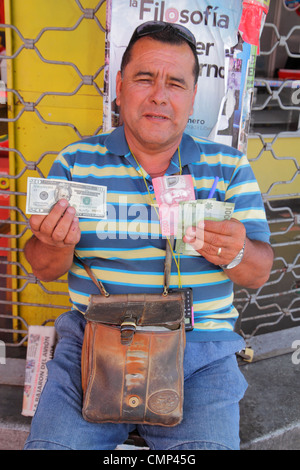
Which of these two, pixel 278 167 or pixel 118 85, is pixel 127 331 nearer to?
pixel 118 85

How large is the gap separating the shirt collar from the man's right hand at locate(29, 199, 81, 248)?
42 cm

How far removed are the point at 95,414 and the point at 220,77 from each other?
1.47 meters

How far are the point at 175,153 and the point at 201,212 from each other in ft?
1.20

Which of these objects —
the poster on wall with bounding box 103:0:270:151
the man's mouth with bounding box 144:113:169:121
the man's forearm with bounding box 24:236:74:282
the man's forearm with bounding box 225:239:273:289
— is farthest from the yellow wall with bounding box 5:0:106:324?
the man's forearm with bounding box 225:239:273:289

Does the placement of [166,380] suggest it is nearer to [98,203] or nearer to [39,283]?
[98,203]

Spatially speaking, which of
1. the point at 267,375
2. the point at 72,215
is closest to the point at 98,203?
the point at 72,215

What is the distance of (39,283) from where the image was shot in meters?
2.59

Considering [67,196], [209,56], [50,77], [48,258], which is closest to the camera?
→ [67,196]

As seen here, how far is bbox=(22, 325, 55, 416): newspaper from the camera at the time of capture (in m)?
2.29

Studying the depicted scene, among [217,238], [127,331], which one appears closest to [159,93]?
[217,238]

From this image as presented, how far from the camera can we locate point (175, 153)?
189cm

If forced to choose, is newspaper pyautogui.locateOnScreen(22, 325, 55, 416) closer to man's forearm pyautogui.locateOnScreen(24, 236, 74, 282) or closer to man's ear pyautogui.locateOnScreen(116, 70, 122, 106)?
man's forearm pyautogui.locateOnScreen(24, 236, 74, 282)

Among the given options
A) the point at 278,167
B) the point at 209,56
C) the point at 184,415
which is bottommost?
the point at 278,167

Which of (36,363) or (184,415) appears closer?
(184,415)
